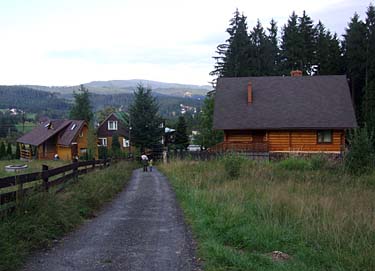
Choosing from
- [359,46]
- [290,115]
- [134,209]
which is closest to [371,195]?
[134,209]

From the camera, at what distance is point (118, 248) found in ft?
27.9

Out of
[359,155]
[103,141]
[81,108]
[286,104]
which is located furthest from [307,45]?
[81,108]

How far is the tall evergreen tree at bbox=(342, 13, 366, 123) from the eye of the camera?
179ft

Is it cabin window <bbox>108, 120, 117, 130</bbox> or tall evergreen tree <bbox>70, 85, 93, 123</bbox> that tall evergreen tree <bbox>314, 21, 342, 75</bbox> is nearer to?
cabin window <bbox>108, 120, 117, 130</bbox>

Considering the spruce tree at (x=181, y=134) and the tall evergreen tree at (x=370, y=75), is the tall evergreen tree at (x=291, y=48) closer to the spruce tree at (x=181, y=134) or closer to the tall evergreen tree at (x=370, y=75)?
the tall evergreen tree at (x=370, y=75)

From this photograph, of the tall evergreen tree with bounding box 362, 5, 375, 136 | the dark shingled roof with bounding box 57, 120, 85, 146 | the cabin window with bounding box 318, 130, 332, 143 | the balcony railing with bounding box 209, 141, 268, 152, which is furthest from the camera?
the dark shingled roof with bounding box 57, 120, 85, 146

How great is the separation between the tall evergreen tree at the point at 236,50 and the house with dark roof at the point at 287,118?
23.5m

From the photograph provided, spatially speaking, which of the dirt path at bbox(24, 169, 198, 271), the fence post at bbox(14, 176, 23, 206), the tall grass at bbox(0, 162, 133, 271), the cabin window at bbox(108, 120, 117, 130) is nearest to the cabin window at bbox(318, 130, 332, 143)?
the dirt path at bbox(24, 169, 198, 271)

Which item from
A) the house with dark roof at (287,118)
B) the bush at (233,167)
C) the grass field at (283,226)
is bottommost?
the grass field at (283,226)

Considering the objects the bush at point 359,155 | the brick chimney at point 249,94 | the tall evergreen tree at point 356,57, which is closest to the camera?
the bush at point 359,155

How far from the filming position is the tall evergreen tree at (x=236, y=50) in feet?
212

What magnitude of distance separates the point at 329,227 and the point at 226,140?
31219 millimetres

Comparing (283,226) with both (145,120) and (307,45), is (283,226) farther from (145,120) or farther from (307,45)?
(307,45)

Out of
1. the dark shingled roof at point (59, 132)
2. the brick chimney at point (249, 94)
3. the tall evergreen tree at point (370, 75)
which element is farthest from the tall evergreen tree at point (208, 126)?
the brick chimney at point (249, 94)
